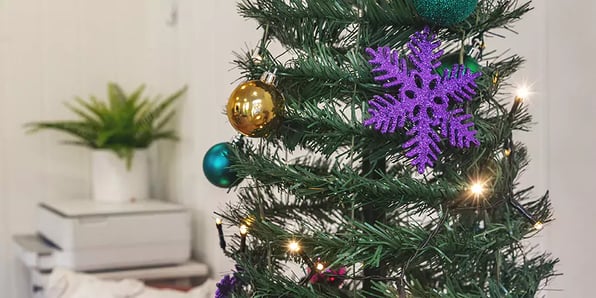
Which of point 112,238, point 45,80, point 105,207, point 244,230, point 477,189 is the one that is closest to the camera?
point 477,189

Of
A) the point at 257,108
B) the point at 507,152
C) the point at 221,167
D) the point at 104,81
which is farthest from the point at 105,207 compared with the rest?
the point at 507,152

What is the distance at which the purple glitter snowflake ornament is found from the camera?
708mm

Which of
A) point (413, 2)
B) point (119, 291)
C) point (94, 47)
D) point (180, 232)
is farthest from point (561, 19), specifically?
point (94, 47)

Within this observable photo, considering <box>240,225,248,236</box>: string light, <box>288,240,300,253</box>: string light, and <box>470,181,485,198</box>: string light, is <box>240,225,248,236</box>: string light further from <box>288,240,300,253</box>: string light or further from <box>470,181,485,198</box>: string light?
<box>470,181,485,198</box>: string light

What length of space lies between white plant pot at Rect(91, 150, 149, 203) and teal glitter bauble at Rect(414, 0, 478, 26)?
1.61 m

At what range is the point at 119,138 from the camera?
86.2 inches

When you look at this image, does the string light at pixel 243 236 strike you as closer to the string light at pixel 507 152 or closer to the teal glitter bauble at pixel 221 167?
the teal glitter bauble at pixel 221 167

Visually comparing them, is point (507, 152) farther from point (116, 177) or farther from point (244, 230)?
point (116, 177)

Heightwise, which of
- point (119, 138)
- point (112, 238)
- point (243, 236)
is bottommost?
point (112, 238)

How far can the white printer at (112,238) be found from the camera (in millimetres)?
1943

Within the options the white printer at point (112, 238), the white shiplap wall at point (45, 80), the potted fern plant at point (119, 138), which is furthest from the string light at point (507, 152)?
the white shiplap wall at point (45, 80)

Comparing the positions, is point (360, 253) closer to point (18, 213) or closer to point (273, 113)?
point (273, 113)

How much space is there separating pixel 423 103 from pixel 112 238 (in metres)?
1.43

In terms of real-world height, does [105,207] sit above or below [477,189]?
below
